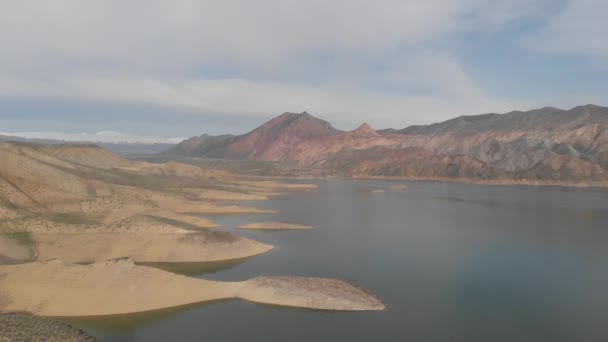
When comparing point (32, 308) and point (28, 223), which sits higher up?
point (28, 223)

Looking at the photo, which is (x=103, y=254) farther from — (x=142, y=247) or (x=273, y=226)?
(x=273, y=226)

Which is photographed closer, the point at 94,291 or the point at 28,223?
the point at 94,291

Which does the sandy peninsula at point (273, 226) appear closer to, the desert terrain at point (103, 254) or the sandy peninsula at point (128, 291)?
the desert terrain at point (103, 254)

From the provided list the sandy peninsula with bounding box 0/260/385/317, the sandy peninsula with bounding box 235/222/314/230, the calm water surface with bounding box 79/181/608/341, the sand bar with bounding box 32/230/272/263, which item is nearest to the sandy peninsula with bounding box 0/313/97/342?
the calm water surface with bounding box 79/181/608/341

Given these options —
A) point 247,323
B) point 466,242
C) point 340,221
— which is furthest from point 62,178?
point 466,242

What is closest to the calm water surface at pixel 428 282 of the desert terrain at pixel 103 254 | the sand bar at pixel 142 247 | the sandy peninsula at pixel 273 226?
the desert terrain at pixel 103 254

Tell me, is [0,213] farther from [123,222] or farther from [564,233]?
[564,233]
